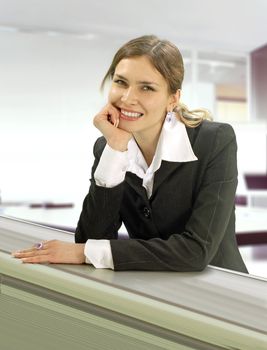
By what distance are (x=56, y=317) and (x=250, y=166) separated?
7.90 m

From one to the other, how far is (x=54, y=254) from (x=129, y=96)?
495 mm

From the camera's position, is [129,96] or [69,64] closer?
[129,96]

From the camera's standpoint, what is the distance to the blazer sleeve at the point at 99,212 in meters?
1.22

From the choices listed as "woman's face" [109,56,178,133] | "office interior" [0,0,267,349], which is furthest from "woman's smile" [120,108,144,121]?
"office interior" [0,0,267,349]

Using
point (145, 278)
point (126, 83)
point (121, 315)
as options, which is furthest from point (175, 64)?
point (121, 315)

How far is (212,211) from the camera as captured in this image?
1.14m

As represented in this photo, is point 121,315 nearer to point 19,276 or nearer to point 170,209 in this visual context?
point 19,276

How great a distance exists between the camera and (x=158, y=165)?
1249 millimetres

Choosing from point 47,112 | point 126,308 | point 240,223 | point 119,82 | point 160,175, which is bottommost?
point 240,223

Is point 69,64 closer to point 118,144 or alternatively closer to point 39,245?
point 118,144

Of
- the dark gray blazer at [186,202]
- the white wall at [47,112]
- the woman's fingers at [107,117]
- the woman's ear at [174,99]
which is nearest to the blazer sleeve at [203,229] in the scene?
the dark gray blazer at [186,202]

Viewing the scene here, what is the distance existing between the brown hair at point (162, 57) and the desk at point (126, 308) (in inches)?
21.4

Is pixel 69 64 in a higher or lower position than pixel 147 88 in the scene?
higher

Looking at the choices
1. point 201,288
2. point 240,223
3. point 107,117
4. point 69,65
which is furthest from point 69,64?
point 201,288
